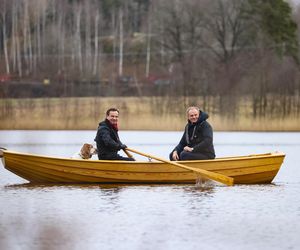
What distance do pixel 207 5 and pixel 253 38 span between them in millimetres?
3431

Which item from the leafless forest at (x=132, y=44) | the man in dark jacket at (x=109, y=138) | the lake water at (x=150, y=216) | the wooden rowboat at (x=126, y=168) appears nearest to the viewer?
the lake water at (x=150, y=216)

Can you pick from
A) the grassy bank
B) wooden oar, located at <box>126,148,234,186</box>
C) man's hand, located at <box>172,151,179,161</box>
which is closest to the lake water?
wooden oar, located at <box>126,148,234,186</box>

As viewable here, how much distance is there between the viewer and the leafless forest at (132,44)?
51.4 meters

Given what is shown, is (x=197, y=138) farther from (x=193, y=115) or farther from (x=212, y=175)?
(x=212, y=175)

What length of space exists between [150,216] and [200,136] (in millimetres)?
3702

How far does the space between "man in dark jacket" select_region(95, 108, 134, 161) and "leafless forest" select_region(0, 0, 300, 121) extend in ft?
84.7

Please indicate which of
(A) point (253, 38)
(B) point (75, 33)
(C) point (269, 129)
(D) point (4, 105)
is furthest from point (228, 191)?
(B) point (75, 33)

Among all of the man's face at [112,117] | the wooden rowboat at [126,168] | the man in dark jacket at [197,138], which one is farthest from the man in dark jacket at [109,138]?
the man in dark jacket at [197,138]

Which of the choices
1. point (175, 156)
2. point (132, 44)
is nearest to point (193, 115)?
point (175, 156)

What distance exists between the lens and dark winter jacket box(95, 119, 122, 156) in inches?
659

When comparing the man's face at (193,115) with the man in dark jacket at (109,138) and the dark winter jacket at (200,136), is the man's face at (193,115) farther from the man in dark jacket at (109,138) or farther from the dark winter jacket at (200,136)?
the man in dark jacket at (109,138)

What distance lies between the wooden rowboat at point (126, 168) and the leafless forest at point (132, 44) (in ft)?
83.9

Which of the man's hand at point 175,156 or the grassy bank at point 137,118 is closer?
the man's hand at point 175,156

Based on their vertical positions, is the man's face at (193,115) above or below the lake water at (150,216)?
above
